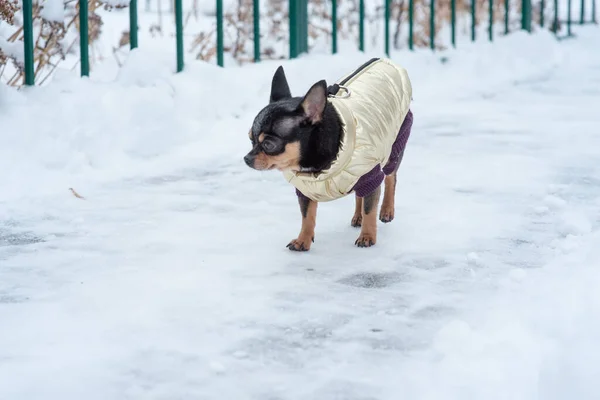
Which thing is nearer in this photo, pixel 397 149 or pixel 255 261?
pixel 255 261

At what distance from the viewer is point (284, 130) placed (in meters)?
2.85

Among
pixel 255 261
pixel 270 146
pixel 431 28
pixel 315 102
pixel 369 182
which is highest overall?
pixel 431 28

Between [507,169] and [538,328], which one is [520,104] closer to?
[507,169]

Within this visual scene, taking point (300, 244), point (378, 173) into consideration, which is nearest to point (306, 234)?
point (300, 244)

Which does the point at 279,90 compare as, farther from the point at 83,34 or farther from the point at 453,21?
the point at 453,21

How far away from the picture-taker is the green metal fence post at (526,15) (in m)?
9.16

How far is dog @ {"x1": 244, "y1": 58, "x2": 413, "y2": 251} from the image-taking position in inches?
112

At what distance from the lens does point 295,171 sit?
297cm

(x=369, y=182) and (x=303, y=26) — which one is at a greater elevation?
(x=303, y=26)

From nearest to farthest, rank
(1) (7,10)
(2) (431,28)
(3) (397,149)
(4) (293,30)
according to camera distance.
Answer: (3) (397,149), (1) (7,10), (4) (293,30), (2) (431,28)

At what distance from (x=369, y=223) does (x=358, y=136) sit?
37cm

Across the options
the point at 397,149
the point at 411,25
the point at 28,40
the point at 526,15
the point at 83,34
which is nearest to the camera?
the point at 397,149

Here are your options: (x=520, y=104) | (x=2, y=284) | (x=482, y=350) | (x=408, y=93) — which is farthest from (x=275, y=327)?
(x=520, y=104)

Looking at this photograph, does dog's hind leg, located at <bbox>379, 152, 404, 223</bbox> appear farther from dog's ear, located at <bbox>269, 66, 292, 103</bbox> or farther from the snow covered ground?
dog's ear, located at <bbox>269, 66, 292, 103</bbox>
